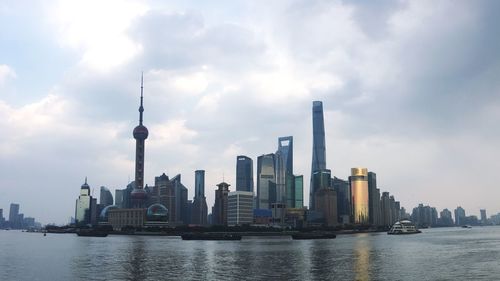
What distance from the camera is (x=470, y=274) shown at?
276ft

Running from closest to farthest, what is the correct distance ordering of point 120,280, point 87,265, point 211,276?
point 120,280, point 211,276, point 87,265

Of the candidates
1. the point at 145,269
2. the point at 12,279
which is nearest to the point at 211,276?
the point at 145,269

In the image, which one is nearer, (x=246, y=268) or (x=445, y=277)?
(x=445, y=277)

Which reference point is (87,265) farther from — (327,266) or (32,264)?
(327,266)

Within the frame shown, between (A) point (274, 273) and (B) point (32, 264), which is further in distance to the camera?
(B) point (32, 264)

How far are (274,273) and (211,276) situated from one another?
11.7 metres

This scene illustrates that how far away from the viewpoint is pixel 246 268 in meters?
94.9

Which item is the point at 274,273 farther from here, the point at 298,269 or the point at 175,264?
the point at 175,264

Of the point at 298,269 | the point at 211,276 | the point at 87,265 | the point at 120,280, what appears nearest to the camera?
the point at 120,280

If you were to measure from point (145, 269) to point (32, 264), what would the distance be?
32993 millimetres

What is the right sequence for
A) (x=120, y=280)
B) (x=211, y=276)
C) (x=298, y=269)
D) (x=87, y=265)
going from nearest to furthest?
(x=120, y=280) → (x=211, y=276) → (x=298, y=269) → (x=87, y=265)

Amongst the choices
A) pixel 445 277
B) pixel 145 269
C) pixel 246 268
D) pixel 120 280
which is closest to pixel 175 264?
pixel 145 269

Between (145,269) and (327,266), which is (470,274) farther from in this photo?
(145,269)

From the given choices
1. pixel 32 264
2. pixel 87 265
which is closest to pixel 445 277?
pixel 87 265
